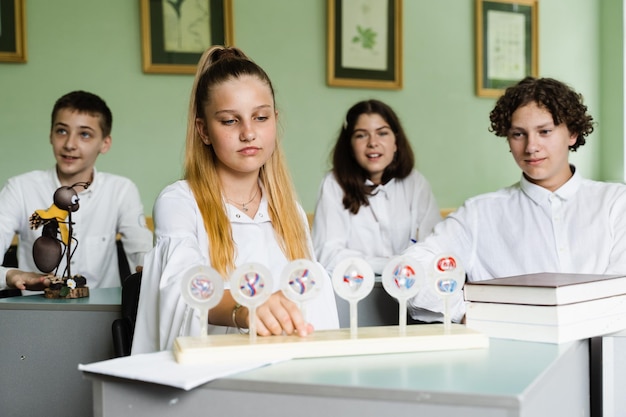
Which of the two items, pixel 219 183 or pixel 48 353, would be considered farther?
pixel 48 353

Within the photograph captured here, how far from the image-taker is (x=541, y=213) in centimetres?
231

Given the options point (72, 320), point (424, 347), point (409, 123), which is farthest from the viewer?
point (409, 123)

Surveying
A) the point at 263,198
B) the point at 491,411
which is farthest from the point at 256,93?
the point at 491,411

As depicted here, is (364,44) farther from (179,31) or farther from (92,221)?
(92,221)

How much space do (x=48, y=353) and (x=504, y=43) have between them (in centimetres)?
342

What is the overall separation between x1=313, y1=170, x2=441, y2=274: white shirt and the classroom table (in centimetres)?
126

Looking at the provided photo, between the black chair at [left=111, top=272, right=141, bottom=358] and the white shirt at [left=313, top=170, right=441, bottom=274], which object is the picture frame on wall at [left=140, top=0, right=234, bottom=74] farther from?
the black chair at [left=111, top=272, right=141, bottom=358]

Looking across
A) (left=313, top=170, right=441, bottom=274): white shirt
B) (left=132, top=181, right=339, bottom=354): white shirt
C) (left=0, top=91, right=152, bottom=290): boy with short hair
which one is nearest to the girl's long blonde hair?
(left=132, top=181, right=339, bottom=354): white shirt

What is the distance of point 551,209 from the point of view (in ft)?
7.52

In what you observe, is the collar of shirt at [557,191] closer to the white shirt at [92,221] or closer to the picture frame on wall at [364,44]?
the white shirt at [92,221]

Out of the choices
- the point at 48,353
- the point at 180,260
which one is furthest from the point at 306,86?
the point at 180,260

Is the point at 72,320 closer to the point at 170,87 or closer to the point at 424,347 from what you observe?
the point at 424,347

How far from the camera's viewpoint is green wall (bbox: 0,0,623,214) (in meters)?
3.89

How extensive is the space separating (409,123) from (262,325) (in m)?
3.45
